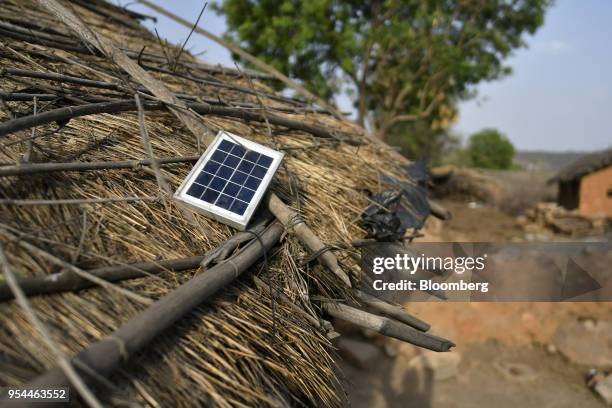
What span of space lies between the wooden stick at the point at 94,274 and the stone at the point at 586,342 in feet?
24.9

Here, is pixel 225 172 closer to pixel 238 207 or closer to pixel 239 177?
pixel 239 177

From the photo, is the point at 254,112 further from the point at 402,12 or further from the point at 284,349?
the point at 402,12

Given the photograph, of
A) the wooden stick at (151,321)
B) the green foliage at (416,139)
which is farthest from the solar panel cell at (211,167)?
the green foliage at (416,139)

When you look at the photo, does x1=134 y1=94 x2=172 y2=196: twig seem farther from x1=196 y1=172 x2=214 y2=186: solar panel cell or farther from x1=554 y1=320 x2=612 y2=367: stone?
x1=554 y1=320 x2=612 y2=367: stone

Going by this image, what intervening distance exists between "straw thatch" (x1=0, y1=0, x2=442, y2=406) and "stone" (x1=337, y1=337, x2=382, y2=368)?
192 inches

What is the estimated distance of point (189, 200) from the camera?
5.84 ft

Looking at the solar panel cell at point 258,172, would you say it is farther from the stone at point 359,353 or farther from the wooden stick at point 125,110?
the stone at point 359,353

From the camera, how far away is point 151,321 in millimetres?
1210

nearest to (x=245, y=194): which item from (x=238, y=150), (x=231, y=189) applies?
(x=231, y=189)

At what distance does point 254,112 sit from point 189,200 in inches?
55.8

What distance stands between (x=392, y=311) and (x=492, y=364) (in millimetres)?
5909

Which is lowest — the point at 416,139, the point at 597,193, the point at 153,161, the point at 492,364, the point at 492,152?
the point at 153,161

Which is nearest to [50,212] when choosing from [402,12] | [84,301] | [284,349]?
[84,301]

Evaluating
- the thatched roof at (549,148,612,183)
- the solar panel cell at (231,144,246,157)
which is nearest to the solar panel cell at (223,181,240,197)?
the solar panel cell at (231,144,246,157)
